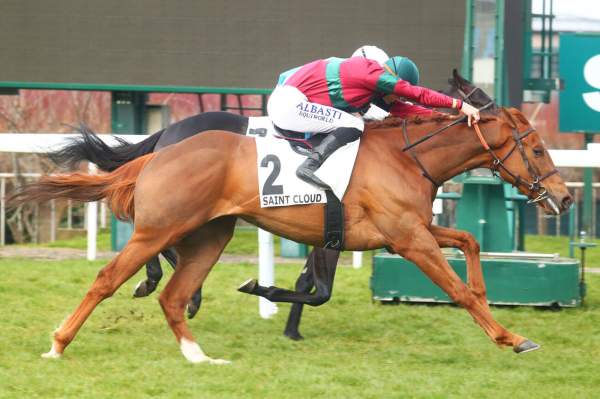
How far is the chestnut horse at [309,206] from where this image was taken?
5.66 meters

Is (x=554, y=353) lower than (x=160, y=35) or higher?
lower

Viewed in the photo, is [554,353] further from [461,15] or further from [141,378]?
[461,15]

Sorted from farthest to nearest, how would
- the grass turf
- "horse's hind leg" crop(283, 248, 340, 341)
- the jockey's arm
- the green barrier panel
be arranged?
the green barrier panel, "horse's hind leg" crop(283, 248, 340, 341), the jockey's arm, the grass turf

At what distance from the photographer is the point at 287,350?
6.18 metres

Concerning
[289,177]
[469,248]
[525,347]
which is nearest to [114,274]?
[289,177]

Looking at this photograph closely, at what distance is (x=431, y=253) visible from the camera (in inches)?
224

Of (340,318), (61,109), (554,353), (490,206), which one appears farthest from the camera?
(61,109)

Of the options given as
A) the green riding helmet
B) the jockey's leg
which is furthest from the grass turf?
the green riding helmet

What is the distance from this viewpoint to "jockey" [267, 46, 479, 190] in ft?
19.0

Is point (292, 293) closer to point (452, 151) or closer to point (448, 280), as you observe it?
point (448, 280)

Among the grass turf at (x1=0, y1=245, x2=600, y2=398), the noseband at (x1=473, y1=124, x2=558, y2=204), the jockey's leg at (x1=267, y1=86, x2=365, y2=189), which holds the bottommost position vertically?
the grass turf at (x1=0, y1=245, x2=600, y2=398)

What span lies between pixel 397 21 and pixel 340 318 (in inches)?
100

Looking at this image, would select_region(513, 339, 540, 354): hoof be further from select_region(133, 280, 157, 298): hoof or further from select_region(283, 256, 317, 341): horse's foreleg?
select_region(133, 280, 157, 298): hoof

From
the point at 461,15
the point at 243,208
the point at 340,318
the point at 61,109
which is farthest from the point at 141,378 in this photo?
the point at 61,109
